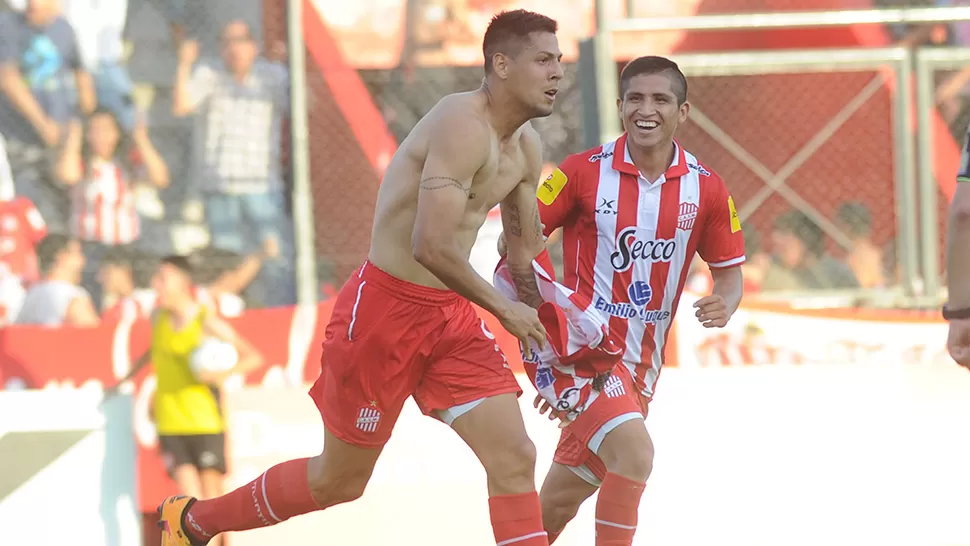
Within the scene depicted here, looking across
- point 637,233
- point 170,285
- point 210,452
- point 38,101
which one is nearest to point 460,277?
point 637,233

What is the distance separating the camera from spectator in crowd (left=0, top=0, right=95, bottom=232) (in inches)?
347

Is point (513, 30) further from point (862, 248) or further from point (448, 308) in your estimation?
point (862, 248)

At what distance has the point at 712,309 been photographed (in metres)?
5.11

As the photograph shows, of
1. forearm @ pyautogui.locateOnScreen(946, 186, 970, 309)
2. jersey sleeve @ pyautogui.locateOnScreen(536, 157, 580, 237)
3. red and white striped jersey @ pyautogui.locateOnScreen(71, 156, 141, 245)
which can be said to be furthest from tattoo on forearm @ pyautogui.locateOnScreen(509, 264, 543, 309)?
red and white striped jersey @ pyautogui.locateOnScreen(71, 156, 141, 245)

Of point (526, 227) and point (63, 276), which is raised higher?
point (526, 227)

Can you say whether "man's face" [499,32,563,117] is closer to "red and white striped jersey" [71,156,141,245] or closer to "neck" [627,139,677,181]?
"neck" [627,139,677,181]

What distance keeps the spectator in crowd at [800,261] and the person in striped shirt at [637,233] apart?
8.98ft

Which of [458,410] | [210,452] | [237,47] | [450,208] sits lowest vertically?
[210,452]

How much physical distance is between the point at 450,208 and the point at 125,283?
443 centimetres

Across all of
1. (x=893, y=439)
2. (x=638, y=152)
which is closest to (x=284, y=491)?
(x=638, y=152)

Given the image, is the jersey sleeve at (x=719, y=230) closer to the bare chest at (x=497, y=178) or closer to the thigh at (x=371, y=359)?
the bare chest at (x=497, y=178)

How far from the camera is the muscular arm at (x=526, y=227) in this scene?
4.98 metres

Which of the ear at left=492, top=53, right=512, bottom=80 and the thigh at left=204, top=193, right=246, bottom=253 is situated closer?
the ear at left=492, top=53, right=512, bottom=80

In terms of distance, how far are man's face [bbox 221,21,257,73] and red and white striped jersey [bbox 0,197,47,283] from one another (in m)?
1.57
